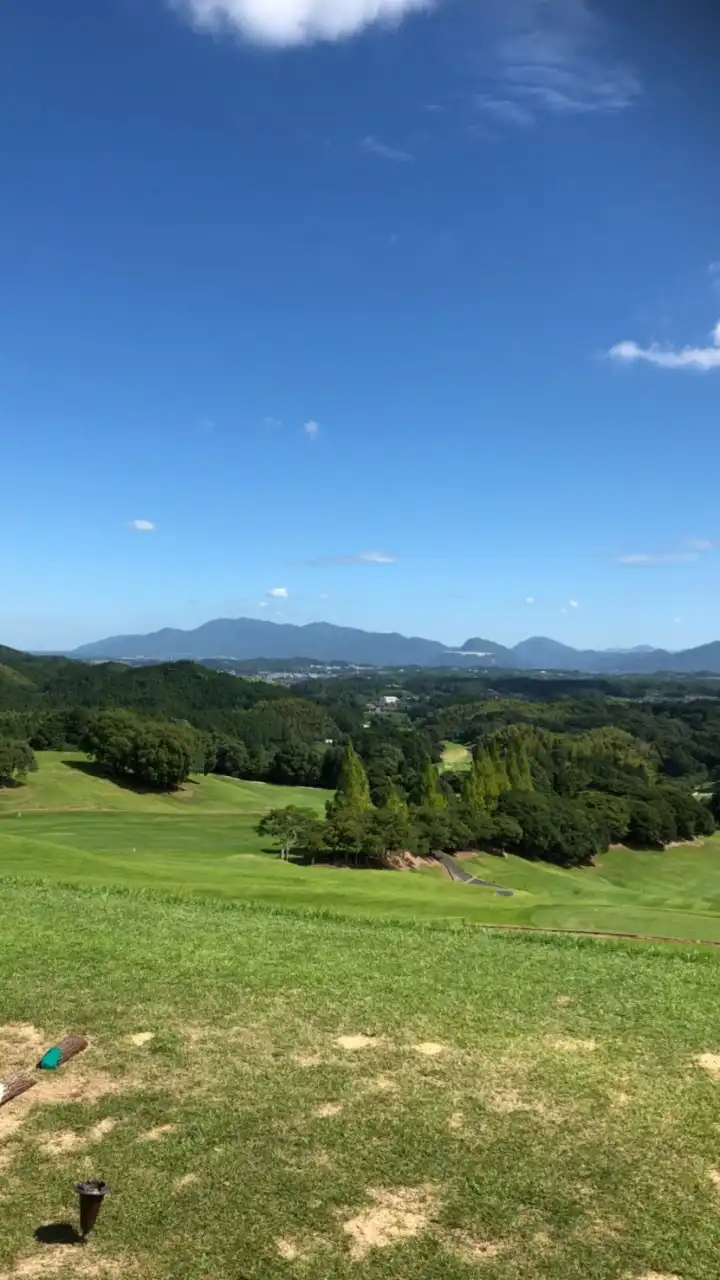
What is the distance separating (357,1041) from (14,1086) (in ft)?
13.0

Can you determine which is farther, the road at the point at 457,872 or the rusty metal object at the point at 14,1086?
the road at the point at 457,872

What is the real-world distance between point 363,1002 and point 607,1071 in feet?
11.4

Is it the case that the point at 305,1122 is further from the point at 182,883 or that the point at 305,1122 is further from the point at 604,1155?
the point at 182,883

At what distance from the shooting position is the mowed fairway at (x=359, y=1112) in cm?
665

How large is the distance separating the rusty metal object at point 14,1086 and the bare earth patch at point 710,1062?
766 cm

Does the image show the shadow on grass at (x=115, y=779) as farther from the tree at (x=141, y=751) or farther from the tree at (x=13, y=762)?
the tree at (x=13, y=762)

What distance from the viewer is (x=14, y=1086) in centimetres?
902

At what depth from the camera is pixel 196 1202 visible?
7113mm

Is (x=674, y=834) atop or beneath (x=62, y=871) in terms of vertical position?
beneath

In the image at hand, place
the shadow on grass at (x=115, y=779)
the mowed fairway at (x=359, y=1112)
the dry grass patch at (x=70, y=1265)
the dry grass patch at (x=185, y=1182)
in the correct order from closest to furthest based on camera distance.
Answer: the dry grass patch at (x=70, y=1265)
the mowed fairway at (x=359, y=1112)
the dry grass patch at (x=185, y=1182)
the shadow on grass at (x=115, y=779)

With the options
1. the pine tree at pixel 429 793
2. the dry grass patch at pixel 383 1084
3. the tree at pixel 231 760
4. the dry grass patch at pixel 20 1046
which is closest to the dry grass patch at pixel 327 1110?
the dry grass patch at pixel 383 1084

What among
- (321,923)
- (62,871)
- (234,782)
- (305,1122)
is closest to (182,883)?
(62,871)

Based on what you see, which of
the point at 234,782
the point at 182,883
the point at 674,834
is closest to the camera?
the point at 182,883

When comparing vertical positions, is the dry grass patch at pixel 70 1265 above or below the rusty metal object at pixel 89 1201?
below
